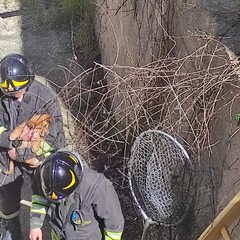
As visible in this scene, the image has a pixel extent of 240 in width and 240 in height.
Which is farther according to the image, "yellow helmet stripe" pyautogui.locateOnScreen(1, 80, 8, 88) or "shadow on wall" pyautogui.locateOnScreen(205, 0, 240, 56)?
"yellow helmet stripe" pyautogui.locateOnScreen(1, 80, 8, 88)

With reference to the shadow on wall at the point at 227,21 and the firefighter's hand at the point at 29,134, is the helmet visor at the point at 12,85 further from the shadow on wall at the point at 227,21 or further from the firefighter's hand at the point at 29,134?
the shadow on wall at the point at 227,21

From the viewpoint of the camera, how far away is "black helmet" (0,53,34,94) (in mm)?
4527

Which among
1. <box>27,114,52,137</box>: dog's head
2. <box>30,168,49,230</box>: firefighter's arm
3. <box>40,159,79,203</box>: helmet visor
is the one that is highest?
<box>27,114,52,137</box>: dog's head

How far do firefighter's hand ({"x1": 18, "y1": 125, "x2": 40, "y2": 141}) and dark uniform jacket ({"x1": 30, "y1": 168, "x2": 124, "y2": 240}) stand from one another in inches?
13.8

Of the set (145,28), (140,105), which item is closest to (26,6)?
(145,28)

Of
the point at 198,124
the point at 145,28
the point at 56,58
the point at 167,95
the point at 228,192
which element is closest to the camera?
the point at 228,192

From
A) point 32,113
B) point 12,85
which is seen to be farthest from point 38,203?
point 12,85

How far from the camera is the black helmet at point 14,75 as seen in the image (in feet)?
14.9

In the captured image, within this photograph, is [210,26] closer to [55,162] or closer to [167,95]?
[167,95]

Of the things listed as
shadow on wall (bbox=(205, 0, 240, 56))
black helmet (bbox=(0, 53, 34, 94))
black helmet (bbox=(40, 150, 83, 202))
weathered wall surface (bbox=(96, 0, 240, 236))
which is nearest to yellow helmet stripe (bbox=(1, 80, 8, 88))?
black helmet (bbox=(0, 53, 34, 94))

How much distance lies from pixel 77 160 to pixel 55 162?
0.17 meters

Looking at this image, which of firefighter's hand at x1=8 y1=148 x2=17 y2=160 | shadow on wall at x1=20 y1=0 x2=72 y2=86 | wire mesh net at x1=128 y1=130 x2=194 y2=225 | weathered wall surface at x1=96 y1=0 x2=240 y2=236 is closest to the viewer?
weathered wall surface at x1=96 y1=0 x2=240 y2=236

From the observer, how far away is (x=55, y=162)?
3828 millimetres

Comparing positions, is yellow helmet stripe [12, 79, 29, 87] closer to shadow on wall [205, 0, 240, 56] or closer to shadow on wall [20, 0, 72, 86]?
shadow on wall [205, 0, 240, 56]
